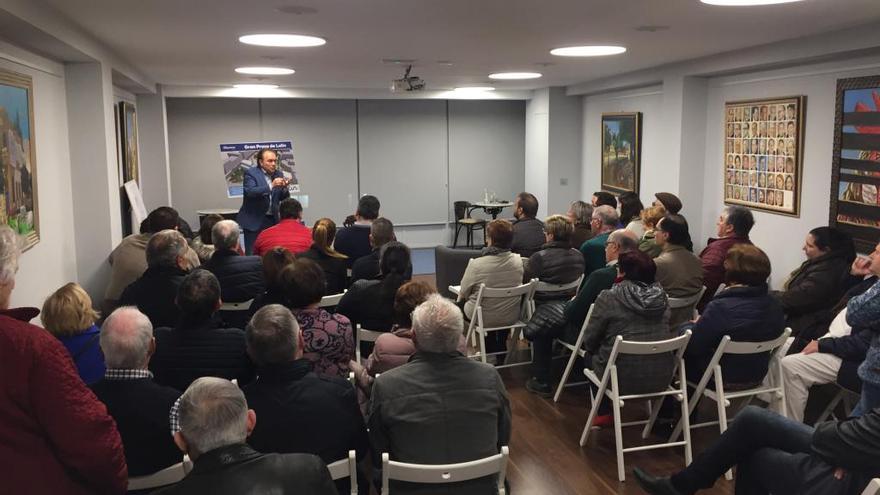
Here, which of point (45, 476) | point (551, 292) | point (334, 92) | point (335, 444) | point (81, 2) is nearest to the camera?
point (45, 476)

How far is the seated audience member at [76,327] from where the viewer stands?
2.97 metres

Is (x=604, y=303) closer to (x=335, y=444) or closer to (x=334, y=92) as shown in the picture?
(x=335, y=444)

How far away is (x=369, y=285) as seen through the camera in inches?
166

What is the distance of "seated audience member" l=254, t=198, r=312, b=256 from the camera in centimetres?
550

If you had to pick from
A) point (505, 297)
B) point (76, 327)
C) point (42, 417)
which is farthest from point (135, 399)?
point (505, 297)

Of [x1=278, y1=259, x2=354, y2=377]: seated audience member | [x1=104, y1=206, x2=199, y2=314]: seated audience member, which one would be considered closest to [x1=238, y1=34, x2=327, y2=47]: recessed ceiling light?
[x1=104, y1=206, x2=199, y2=314]: seated audience member

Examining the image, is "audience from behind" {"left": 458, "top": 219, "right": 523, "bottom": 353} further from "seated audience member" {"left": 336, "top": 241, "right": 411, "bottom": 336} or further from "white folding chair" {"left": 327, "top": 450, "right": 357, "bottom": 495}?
"white folding chair" {"left": 327, "top": 450, "right": 357, "bottom": 495}

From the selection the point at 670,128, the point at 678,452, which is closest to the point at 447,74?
the point at 670,128

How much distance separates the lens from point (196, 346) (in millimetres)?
3100

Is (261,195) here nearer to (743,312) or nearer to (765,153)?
(765,153)

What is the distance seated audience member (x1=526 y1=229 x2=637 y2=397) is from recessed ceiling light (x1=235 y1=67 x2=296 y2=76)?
443 cm

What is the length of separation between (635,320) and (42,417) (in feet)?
9.83

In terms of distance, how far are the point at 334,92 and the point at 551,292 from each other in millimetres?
6582

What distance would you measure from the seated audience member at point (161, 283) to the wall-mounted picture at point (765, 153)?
5.27 metres
